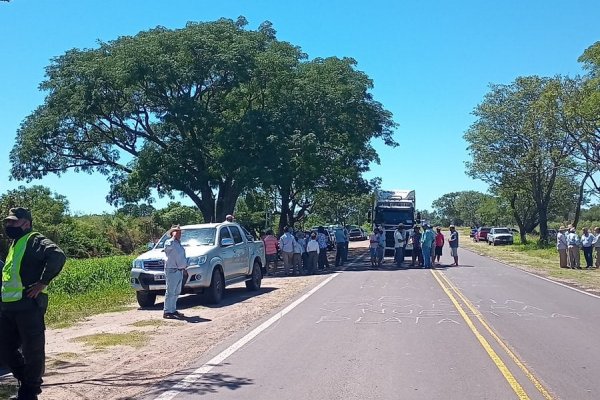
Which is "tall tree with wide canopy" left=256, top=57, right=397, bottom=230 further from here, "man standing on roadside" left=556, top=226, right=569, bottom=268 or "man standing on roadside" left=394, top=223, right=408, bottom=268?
"man standing on roadside" left=556, top=226, right=569, bottom=268

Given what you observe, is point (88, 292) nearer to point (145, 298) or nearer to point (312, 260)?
point (145, 298)

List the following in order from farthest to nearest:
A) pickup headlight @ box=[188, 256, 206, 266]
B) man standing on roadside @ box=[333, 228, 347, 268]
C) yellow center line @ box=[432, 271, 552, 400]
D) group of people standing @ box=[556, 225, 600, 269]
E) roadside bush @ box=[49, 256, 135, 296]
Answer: man standing on roadside @ box=[333, 228, 347, 268] → group of people standing @ box=[556, 225, 600, 269] → roadside bush @ box=[49, 256, 135, 296] → pickup headlight @ box=[188, 256, 206, 266] → yellow center line @ box=[432, 271, 552, 400]

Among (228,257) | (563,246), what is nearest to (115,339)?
(228,257)

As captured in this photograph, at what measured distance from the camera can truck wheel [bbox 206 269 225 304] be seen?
51.7 ft

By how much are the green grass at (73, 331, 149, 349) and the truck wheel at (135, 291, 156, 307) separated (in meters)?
3.86

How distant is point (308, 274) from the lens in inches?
1005

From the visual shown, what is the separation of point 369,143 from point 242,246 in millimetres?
25574

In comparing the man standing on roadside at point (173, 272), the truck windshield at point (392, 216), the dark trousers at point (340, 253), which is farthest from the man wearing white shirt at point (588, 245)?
the man standing on roadside at point (173, 272)

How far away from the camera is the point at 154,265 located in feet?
50.4

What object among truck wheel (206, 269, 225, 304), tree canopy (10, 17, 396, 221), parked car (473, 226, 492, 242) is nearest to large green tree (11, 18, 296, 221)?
tree canopy (10, 17, 396, 221)

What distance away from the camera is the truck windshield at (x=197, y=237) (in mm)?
16734

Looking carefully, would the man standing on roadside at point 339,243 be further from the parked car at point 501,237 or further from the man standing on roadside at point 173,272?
the parked car at point 501,237

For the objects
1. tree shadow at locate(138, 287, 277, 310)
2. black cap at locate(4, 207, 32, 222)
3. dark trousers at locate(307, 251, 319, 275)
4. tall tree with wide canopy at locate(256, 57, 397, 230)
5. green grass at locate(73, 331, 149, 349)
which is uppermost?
tall tree with wide canopy at locate(256, 57, 397, 230)

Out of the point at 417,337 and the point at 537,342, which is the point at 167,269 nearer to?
the point at 417,337
